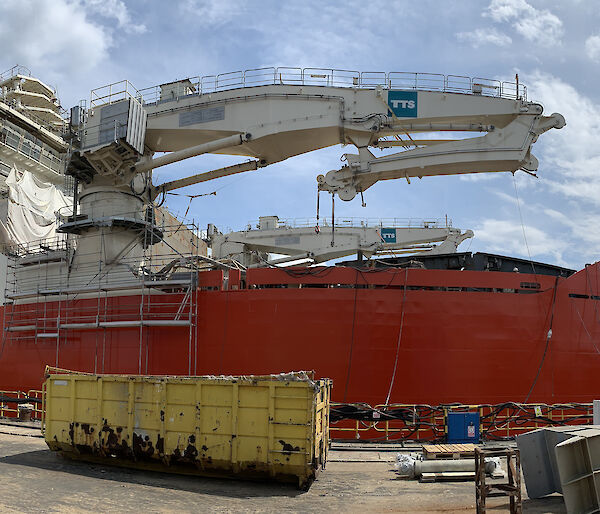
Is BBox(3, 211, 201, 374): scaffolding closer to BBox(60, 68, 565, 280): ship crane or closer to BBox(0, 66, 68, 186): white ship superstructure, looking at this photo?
BBox(60, 68, 565, 280): ship crane

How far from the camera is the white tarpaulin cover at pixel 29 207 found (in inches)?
982

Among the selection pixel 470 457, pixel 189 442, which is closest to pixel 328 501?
pixel 189 442

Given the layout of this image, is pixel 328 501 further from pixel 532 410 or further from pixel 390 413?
pixel 532 410

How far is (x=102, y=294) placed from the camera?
16.6m

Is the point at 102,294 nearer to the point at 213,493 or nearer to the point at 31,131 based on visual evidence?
the point at 213,493

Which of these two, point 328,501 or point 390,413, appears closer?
point 328,501

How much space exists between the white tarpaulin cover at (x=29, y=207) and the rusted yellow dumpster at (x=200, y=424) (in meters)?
15.6

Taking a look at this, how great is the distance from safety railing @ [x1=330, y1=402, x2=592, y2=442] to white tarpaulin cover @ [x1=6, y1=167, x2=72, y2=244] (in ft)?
55.3

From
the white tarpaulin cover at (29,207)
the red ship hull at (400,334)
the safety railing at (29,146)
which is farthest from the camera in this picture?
the safety railing at (29,146)

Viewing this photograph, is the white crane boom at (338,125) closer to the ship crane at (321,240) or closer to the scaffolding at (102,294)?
the scaffolding at (102,294)

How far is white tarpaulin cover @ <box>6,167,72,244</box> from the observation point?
24.9 m

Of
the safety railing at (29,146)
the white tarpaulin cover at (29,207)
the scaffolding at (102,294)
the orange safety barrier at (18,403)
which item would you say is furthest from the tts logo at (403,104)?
the safety railing at (29,146)

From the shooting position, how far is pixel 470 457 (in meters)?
9.98

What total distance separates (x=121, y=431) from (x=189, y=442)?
1492 mm
